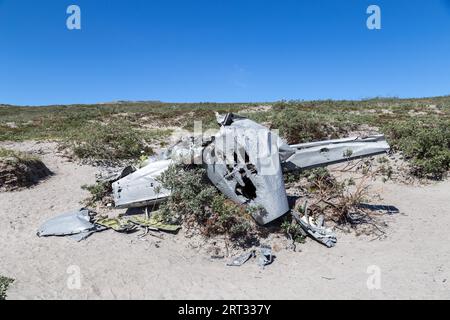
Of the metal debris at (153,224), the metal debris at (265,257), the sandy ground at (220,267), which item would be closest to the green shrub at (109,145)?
the sandy ground at (220,267)

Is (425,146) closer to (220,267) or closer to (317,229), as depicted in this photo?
(317,229)

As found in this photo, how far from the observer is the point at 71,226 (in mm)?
8562

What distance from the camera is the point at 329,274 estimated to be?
22.1 feet

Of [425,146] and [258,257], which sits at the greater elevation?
[425,146]

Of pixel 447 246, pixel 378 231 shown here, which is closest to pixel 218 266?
pixel 378 231

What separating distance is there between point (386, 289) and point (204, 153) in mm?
5018

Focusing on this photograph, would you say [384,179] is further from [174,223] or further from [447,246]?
[174,223]

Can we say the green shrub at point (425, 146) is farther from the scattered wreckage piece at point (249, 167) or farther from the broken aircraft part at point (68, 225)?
the broken aircraft part at point (68, 225)

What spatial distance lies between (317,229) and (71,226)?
5.77m

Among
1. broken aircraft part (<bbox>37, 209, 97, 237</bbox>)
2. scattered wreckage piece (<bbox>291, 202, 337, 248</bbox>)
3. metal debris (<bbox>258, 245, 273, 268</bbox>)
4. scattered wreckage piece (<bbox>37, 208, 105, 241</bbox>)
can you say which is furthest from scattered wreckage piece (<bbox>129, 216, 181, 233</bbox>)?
scattered wreckage piece (<bbox>291, 202, 337, 248</bbox>)

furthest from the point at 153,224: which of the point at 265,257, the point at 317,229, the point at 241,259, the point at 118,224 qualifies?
the point at 317,229

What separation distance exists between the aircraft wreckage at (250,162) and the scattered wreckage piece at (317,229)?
0.10ft

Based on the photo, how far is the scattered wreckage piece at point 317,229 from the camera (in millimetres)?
7946

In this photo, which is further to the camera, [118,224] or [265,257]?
[118,224]
